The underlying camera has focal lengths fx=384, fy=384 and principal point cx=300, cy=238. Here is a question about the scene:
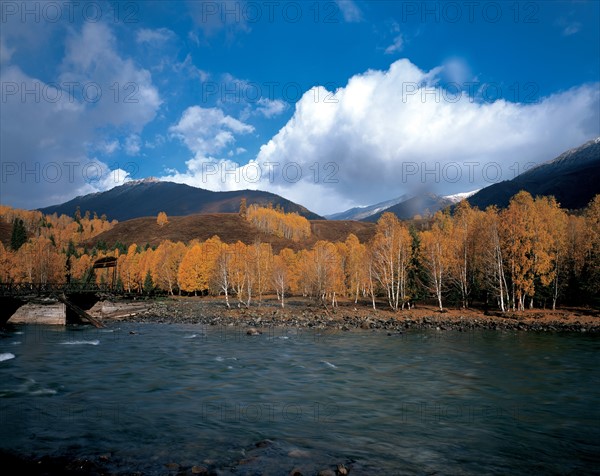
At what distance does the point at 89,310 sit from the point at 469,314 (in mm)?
55355

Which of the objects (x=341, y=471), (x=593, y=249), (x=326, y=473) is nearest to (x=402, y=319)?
(x=593, y=249)

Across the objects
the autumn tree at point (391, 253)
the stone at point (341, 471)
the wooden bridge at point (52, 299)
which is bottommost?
the stone at point (341, 471)

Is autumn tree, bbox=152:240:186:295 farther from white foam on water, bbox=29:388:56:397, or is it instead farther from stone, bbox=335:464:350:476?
stone, bbox=335:464:350:476

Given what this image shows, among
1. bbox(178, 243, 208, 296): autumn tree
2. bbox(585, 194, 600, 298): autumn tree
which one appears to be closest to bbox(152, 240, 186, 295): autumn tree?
bbox(178, 243, 208, 296): autumn tree

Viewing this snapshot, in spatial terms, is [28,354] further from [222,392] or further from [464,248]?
[464,248]

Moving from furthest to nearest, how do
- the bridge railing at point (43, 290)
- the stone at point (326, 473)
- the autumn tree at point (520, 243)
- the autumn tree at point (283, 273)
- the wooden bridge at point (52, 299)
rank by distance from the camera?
the autumn tree at point (283, 273)
the bridge railing at point (43, 290)
the autumn tree at point (520, 243)
the wooden bridge at point (52, 299)
the stone at point (326, 473)

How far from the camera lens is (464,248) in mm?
58812

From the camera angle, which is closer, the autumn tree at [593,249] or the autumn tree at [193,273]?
the autumn tree at [593,249]

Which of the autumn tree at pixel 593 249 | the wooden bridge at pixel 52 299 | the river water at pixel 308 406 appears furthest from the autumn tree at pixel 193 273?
the autumn tree at pixel 593 249

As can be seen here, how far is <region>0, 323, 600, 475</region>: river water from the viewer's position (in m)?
11.3

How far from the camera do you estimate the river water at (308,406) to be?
1134cm

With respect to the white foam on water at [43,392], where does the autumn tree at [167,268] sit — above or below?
above

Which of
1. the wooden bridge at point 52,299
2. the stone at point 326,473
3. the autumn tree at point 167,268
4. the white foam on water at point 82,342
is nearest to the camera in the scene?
the stone at point 326,473

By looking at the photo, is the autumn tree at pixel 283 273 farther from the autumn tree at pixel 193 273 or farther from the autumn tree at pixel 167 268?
the autumn tree at pixel 167 268
